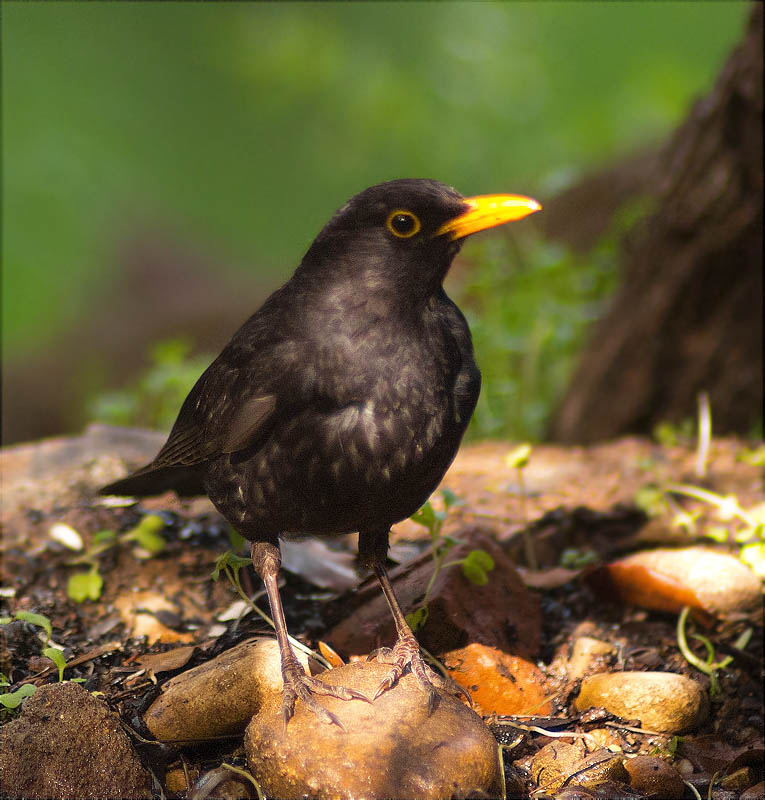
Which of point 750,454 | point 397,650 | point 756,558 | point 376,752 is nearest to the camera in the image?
point 376,752

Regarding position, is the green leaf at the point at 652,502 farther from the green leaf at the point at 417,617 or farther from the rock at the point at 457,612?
the green leaf at the point at 417,617

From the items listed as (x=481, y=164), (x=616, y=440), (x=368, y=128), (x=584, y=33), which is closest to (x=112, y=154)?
(x=368, y=128)

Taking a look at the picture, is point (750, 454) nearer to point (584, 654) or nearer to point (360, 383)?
point (584, 654)

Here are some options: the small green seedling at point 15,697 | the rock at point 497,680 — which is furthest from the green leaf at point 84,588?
the rock at point 497,680

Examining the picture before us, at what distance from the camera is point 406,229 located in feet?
8.76

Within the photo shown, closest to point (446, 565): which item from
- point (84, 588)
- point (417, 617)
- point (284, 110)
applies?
point (417, 617)

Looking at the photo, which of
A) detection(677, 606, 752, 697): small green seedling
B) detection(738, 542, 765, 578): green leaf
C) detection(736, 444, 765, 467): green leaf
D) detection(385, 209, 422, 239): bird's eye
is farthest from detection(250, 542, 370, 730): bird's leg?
detection(736, 444, 765, 467): green leaf

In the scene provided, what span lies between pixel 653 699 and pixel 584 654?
359 millimetres

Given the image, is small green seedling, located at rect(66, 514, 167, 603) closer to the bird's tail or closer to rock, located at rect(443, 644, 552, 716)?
the bird's tail

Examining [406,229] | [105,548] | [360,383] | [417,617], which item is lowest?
[105,548]

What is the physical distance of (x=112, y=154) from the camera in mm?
10125

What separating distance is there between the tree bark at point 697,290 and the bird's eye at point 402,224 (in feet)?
8.17

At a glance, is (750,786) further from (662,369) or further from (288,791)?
(662,369)

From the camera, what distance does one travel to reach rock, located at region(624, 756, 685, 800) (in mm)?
2523
